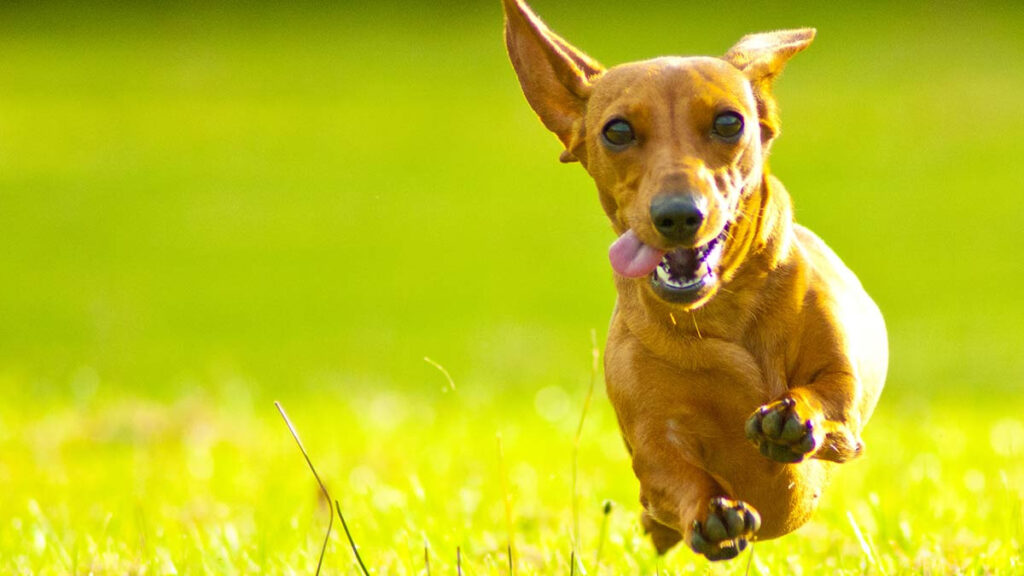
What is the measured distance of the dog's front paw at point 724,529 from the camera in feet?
9.91

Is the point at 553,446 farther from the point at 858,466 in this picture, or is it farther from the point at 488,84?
the point at 488,84

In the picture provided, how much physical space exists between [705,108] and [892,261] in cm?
1788

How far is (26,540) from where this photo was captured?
496cm

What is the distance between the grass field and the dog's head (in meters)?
0.72

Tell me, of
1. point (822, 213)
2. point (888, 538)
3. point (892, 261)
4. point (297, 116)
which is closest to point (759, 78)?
point (888, 538)

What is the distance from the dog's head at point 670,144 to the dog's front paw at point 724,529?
432mm

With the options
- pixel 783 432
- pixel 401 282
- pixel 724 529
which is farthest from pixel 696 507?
pixel 401 282

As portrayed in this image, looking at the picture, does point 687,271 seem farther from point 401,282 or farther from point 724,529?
point 401,282

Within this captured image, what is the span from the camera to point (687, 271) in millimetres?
3148

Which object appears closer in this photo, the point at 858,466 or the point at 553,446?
the point at 858,466

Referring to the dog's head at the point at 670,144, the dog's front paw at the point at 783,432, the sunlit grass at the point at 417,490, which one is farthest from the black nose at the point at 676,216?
the sunlit grass at the point at 417,490

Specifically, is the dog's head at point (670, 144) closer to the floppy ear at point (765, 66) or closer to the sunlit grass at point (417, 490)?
the floppy ear at point (765, 66)

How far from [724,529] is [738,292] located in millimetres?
585

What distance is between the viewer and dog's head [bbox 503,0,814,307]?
3.06 metres
